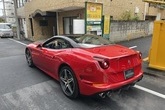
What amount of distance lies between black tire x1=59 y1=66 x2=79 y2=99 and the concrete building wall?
7499 mm

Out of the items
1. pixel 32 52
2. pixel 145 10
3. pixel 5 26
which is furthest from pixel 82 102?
pixel 5 26

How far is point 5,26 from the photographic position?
19.8 metres

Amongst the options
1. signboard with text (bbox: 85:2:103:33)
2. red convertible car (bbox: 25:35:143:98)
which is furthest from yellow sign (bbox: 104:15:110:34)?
red convertible car (bbox: 25:35:143:98)

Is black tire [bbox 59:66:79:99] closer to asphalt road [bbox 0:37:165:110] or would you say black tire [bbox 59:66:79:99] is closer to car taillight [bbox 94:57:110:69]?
asphalt road [bbox 0:37:165:110]

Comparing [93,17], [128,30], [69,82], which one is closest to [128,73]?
[69,82]

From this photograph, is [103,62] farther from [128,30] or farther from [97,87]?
[128,30]

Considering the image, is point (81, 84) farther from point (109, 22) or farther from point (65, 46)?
point (109, 22)

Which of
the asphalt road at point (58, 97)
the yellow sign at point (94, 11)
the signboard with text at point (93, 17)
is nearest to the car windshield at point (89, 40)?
the asphalt road at point (58, 97)

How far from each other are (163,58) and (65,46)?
3.31 m

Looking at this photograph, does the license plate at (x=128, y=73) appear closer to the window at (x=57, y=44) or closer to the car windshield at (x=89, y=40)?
the car windshield at (x=89, y=40)

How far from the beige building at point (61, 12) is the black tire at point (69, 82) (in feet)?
20.6

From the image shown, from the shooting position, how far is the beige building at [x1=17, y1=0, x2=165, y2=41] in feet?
34.7

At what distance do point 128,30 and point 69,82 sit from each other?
1004 centimetres

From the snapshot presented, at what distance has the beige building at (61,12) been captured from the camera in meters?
10.6
